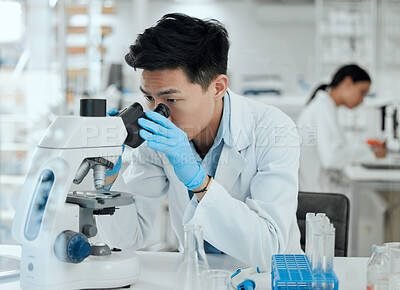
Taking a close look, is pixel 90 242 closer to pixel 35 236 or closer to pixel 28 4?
pixel 35 236

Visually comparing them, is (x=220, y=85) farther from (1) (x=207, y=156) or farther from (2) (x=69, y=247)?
(2) (x=69, y=247)

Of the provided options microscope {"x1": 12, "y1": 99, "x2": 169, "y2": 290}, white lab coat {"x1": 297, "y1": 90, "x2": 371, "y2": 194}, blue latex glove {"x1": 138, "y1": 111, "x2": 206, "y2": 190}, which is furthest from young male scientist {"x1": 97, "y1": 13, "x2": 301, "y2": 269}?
white lab coat {"x1": 297, "y1": 90, "x2": 371, "y2": 194}

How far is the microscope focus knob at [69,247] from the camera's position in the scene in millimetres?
964

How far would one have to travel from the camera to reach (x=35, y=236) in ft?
3.15

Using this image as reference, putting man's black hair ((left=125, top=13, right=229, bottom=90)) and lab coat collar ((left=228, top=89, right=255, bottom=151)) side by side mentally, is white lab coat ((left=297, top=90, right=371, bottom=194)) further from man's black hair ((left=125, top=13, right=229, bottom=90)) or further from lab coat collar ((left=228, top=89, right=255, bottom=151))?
man's black hair ((left=125, top=13, right=229, bottom=90))

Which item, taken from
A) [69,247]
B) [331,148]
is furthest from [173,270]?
[331,148]

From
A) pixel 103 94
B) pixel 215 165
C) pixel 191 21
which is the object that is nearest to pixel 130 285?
pixel 215 165

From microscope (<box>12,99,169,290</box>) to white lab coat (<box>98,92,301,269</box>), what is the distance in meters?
0.19

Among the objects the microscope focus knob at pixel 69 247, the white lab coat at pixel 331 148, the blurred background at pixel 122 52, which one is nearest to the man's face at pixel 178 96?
the microscope focus knob at pixel 69 247

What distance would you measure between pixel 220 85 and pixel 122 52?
117 cm

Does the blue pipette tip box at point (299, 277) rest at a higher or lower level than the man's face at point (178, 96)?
lower

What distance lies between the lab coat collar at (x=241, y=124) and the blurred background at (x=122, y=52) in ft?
3.49

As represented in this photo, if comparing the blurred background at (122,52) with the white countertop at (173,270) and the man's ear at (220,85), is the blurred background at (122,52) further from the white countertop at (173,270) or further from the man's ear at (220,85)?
the white countertop at (173,270)

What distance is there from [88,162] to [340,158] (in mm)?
2481
